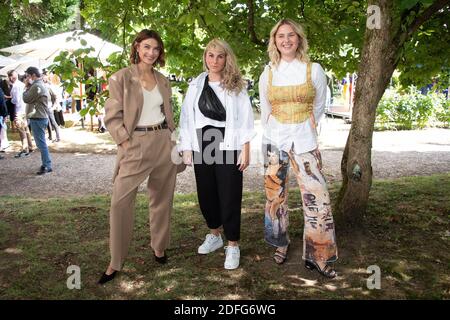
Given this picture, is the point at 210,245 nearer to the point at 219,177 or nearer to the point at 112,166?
the point at 219,177

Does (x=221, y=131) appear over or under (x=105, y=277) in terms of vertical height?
over

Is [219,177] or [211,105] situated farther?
[219,177]

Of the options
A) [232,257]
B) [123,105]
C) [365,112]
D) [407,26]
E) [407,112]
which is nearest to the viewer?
[123,105]

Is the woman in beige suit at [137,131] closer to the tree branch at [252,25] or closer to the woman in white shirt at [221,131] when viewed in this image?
the woman in white shirt at [221,131]

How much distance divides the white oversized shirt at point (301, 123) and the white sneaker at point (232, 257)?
3.50 feet

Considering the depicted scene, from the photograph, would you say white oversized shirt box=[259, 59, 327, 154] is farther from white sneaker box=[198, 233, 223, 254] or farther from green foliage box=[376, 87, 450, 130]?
green foliage box=[376, 87, 450, 130]

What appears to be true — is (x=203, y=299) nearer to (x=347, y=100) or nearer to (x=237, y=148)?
(x=237, y=148)

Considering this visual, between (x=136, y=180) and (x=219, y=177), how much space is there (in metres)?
0.74

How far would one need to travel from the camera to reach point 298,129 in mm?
3643

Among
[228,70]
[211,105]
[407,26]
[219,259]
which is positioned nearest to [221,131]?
[211,105]

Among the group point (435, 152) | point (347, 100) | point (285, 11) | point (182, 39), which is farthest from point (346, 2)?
point (347, 100)

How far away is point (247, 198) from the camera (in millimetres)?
6629

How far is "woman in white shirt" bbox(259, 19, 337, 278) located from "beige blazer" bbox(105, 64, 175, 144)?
3.59 ft

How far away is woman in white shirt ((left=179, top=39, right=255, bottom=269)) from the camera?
12.4ft
